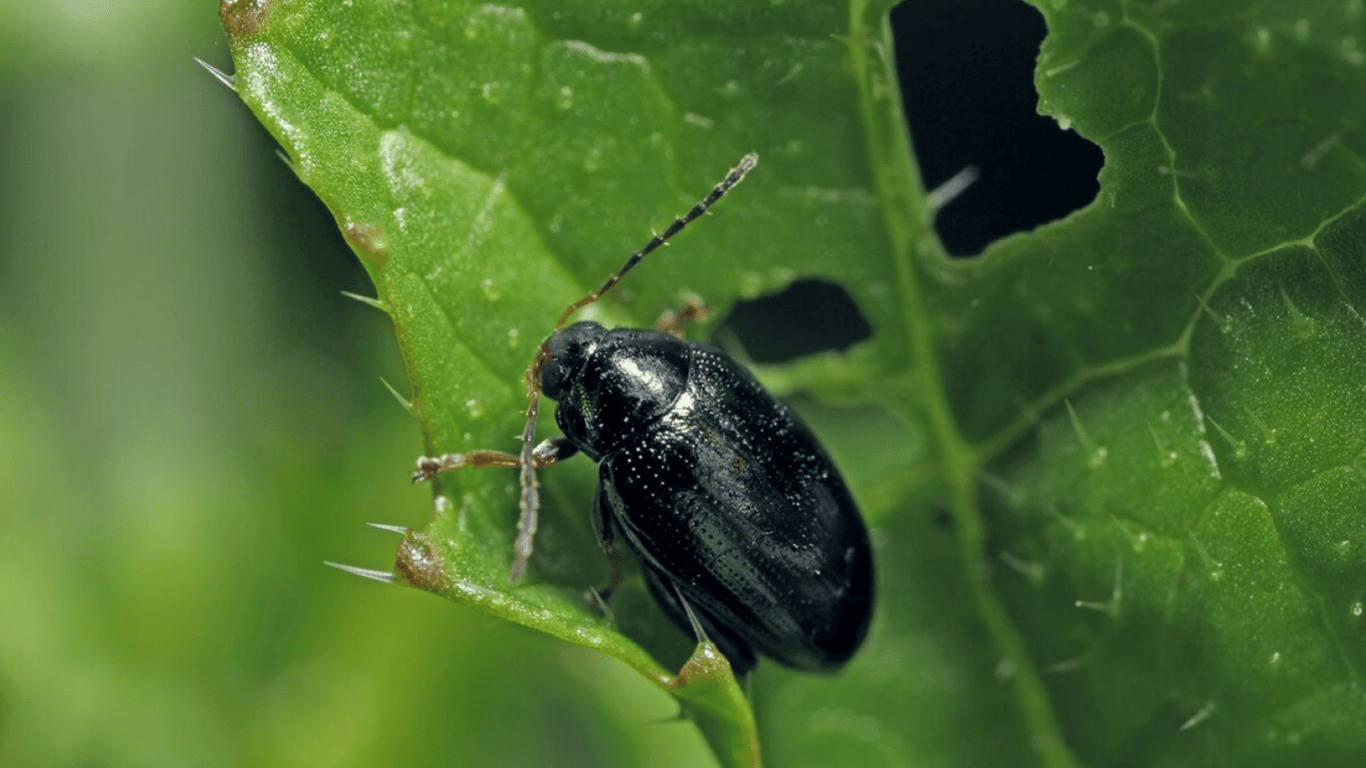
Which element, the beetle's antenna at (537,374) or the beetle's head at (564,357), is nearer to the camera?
the beetle's antenna at (537,374)

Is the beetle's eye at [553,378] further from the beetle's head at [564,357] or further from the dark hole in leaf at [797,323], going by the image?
the dark hole in leaf at [797,323]

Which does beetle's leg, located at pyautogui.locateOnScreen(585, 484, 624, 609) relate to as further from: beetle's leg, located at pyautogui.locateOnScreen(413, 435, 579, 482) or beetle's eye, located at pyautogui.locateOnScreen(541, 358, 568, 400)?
beetle's eye, located at pyautogui.locateOnScreen(541, 358, 568, 400)

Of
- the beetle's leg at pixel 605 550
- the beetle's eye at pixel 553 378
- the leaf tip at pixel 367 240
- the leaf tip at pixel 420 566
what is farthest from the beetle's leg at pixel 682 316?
the leaf tip at pixel 420 566

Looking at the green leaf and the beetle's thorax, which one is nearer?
the green leaf

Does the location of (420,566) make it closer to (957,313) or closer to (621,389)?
(621,389)

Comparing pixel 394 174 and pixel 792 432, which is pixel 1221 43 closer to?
pixel 792 432

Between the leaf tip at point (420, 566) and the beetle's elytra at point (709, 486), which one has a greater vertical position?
the leaf tip at point (420, 566)

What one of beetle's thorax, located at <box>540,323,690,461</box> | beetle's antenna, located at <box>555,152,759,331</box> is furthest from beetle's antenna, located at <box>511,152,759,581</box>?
beetle's thorax, located at <box>540,323,690,461</box>
